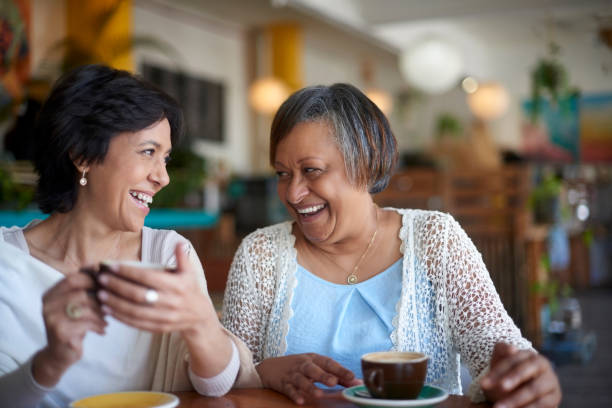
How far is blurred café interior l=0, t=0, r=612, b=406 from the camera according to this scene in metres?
5.06

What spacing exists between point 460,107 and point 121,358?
12.8 meters

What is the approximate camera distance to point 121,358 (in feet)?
4.83

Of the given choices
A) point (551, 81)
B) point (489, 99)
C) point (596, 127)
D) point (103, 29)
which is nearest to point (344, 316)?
point (103, 29)

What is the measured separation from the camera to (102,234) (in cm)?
157

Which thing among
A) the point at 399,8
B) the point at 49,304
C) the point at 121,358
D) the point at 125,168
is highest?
the point at 399,8

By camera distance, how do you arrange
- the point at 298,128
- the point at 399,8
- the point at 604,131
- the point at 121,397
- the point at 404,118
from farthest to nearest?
the point at 404,118 → the point at 604,131 → the point at 399,8 → the point at 298,128 → the point at 121,397

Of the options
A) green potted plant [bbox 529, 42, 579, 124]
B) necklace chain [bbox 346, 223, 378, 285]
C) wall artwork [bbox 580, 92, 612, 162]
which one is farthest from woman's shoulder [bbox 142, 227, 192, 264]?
wall artwork [bbox 580, 92, 612, 162]

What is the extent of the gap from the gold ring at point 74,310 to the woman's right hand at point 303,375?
43cm

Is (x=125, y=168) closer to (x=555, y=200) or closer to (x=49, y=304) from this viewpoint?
(x=49, y=304)

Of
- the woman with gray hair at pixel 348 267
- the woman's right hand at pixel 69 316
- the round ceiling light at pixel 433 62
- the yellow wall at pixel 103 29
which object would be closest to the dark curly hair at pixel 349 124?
the woman with gray hair at pixel 348 267

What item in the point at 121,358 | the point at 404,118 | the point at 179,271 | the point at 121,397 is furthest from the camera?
the point at 404,118

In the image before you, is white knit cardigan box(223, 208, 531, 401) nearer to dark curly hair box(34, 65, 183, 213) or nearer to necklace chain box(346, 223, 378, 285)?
necklace chain box(346, 223, 378, 285)

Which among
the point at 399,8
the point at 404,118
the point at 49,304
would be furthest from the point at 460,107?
the point at 49,304

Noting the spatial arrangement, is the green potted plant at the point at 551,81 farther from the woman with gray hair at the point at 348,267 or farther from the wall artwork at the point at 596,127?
the wall artwork at the point at 596,127
